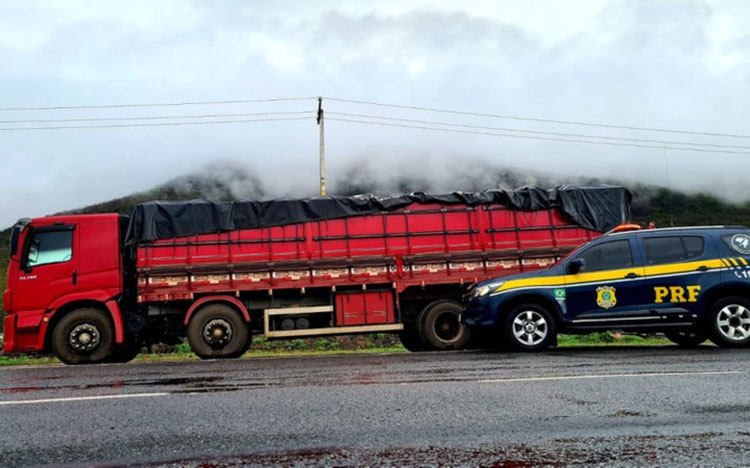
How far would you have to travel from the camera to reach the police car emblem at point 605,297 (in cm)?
1023

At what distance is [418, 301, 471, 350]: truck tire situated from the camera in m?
12.2

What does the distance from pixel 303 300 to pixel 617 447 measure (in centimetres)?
918

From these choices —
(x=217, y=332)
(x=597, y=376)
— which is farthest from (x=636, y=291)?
(x=217, y=332)

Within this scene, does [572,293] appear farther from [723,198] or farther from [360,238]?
[723,198]

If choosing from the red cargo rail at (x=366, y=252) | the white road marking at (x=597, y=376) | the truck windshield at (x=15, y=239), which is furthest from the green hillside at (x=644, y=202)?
the white road marking at (x=597, y=376)

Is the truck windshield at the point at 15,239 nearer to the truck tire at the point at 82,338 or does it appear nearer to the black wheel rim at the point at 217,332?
the truck tire at the point at 82,338

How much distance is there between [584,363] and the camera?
318 inches

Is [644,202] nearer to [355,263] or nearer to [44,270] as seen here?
[355,263]

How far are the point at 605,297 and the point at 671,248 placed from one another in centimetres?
140

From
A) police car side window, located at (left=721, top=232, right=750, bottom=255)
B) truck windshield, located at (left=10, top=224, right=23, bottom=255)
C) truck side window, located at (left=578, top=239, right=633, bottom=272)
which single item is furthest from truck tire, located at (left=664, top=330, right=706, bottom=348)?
truck windshield, located at (left=10, top=224, right=23, bottom=255)

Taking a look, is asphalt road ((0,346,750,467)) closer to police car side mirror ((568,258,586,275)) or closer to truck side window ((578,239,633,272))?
police car side mirror ((568,258,586,275))

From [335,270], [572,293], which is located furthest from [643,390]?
[335,270]

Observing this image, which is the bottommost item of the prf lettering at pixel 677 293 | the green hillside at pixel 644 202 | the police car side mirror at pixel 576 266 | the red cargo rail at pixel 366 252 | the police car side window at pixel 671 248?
the prf lettering at pixel 677 293

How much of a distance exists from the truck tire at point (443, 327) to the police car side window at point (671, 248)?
12.0 feet
